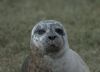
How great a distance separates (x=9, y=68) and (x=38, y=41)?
219cm

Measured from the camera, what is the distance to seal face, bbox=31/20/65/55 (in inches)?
191

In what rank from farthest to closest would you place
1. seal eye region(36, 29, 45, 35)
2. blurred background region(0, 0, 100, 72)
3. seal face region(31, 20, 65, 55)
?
blurred background region(0, 0, 100, 72) < seal eye region(36, 29, 45, 35) < seal face region(31, 20, 65, 55)

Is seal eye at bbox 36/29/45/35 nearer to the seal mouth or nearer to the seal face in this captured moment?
the seal face

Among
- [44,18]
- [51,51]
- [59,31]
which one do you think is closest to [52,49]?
[51,51]

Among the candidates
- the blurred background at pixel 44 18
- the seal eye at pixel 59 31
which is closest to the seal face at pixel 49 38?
the seal eye at pixel 59 31

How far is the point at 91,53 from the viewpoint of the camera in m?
7.74

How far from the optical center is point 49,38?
15.9 feet

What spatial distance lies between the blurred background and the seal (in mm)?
2009

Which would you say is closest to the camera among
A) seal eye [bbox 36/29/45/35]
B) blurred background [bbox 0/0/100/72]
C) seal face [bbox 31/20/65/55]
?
seal face [bbox 31/20/65/55]

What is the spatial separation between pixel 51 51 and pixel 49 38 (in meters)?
0.17

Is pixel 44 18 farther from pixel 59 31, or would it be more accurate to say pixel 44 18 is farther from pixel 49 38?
pixel 49 38

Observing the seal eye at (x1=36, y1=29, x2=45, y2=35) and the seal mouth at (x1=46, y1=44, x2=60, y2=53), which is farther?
the seal eye at (x1=36, y1=29, x2=45, y2=35)

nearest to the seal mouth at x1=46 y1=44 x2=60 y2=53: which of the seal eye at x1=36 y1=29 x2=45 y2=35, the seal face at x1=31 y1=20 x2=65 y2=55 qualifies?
the seal face at x1=31 y1=20 x2=65 y2=55

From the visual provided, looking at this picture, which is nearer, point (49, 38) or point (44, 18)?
point (49, 38)
